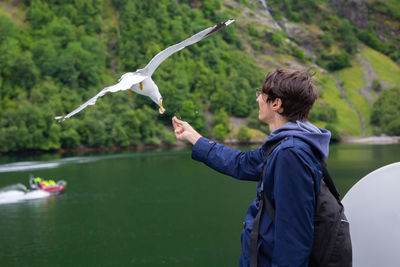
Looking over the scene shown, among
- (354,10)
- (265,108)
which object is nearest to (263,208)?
(265,108)

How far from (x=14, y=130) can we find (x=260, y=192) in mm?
63331

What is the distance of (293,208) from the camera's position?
218cm

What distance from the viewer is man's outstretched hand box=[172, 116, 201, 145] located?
9.17 feet

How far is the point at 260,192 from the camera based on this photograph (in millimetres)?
2389

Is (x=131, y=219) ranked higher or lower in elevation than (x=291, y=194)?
lower

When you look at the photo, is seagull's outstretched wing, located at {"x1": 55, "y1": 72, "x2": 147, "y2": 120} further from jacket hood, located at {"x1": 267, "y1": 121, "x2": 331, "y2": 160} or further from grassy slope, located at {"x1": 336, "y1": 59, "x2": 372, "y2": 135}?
grassy slope, located at {"x1": 336, "y1": 59, "x2": 372, "y2": 135}

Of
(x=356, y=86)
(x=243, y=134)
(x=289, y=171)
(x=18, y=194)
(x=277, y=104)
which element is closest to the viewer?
(x=289, y=171)

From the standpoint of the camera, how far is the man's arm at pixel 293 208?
2.17 m

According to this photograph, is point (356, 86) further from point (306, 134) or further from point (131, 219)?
point (306, 134)

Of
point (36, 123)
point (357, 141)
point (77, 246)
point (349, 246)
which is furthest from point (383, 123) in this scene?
point (349, 246)

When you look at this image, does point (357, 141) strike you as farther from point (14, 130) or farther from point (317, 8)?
point (317, 8)

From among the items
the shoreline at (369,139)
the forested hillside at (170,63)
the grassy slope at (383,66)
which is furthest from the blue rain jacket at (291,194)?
the grassy slope at (383,66)

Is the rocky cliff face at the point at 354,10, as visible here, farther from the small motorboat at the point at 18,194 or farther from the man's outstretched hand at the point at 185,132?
the man's outstretched hand at the point at 185,132

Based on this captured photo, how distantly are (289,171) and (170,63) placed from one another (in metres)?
73.9
